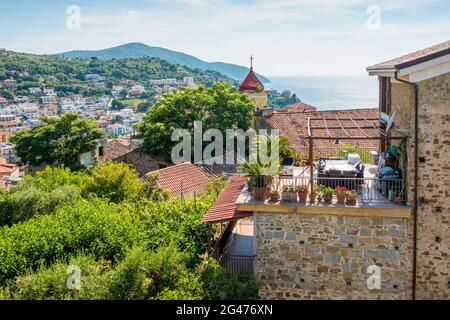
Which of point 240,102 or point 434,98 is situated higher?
point 240,102

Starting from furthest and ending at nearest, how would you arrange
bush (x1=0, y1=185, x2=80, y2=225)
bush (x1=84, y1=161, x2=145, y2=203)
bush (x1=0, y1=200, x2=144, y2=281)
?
bush (x1=84, y1=161, x2=145, y2=203), bush (x1=0, y1=185, x2=80, y2=225), bush (x1=0, y1=200, x2=144, y2=281)

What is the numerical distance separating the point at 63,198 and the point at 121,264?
873 centimetres

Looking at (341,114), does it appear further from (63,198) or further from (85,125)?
(63,198)

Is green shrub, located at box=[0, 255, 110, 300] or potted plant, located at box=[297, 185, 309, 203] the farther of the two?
potted plant, located at box=[297, 185, 309, 203]

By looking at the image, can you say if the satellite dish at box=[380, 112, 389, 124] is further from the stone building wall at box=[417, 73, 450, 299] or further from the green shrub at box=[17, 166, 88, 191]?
the green shrub at box=[17, 166, 88, 191]

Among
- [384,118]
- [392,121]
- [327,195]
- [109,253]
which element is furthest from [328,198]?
[109,253]

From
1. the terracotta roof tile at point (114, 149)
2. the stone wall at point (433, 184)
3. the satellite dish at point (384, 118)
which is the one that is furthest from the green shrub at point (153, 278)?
the terracotta roof tile at point (114, 149)

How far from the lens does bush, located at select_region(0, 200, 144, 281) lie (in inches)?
491

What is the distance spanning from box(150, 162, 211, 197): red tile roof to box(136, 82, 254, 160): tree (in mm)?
6921

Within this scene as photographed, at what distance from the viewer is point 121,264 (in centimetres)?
1080

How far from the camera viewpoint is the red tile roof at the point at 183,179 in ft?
81.0

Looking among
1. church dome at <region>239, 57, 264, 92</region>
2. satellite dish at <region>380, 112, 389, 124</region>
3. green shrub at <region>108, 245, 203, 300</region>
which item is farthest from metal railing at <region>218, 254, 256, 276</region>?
church dome at <region>239, 57, 264, 92</region>

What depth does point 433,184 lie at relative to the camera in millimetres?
11633
